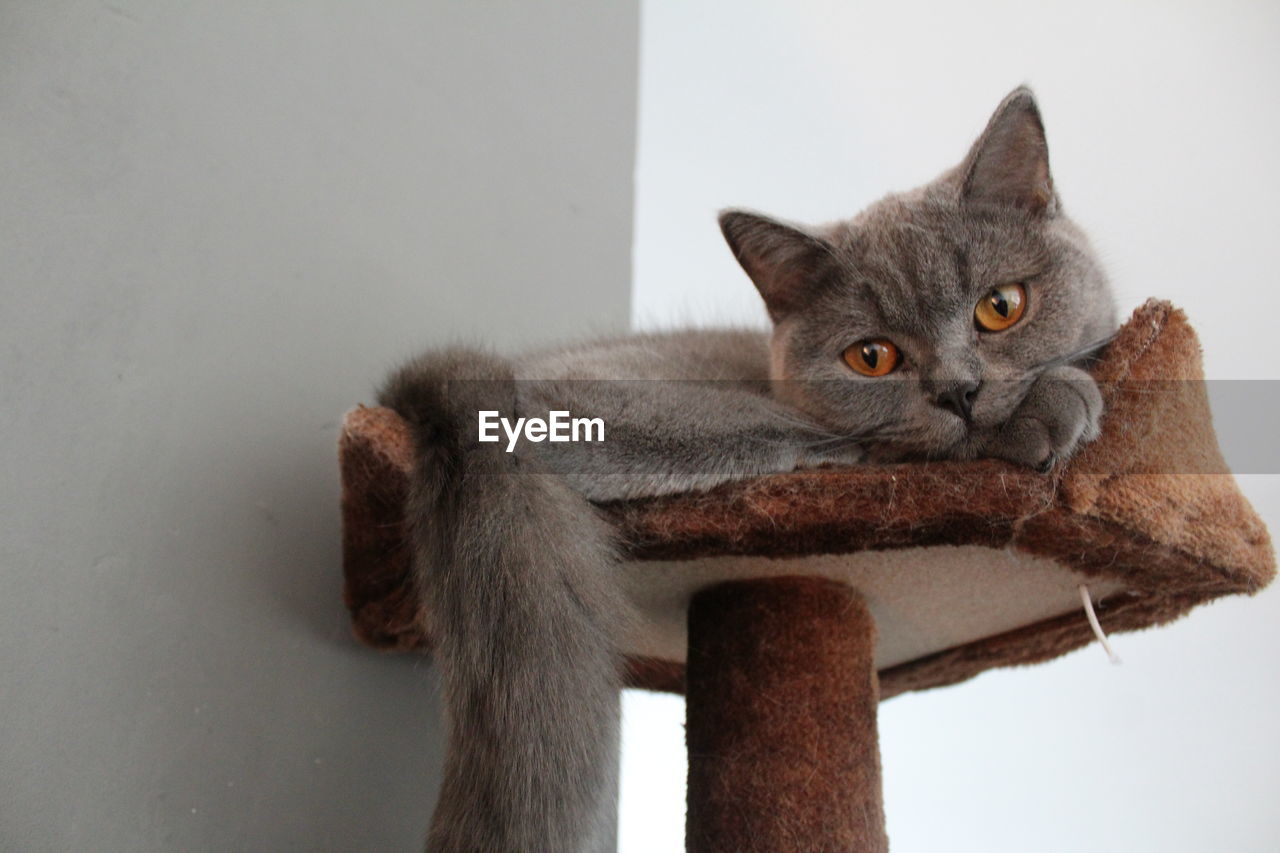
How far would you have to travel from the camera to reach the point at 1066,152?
6.81 ft

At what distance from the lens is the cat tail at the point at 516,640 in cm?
81

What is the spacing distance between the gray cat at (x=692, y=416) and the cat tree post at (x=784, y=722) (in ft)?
0.64

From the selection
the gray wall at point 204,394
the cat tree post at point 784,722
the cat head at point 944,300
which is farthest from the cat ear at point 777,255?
the gray wall at point 204,394

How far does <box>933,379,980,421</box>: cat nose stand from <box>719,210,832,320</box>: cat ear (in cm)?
25

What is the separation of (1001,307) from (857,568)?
0.31 meters

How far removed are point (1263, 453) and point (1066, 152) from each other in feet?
2.45

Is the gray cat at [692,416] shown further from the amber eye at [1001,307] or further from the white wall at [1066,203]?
the white wall at [1066,203]

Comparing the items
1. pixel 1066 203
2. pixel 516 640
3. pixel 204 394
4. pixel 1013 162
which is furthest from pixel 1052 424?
pixel 1066 203

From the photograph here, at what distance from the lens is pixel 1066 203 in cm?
189

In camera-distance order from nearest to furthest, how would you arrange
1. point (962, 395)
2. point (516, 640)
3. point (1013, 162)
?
point (516, 640) → point (962, 395) → point (1013, 162)

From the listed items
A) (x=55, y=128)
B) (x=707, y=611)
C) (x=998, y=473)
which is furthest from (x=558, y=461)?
(x=55, y=128)

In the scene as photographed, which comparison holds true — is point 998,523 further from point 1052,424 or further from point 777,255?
point 777,255

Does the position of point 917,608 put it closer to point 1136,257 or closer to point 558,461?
point 558,461

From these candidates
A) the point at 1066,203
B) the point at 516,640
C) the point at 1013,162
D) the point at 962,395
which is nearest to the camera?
the point at 516,640
